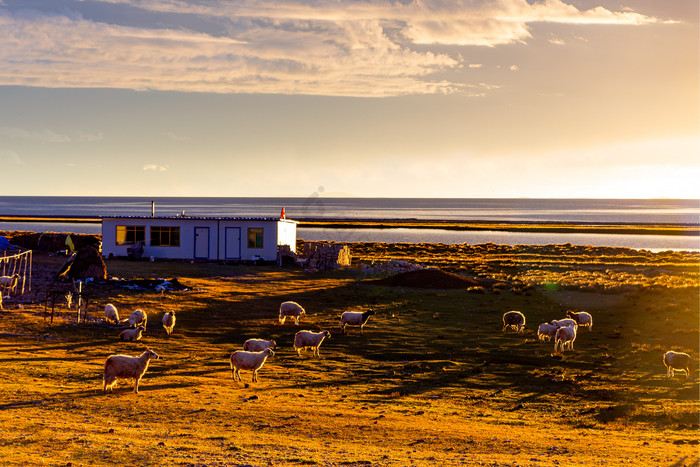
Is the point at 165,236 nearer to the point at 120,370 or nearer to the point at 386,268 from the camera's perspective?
the point at 386,268

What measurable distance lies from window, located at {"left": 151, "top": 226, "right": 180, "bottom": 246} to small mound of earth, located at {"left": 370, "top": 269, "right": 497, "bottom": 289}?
20637mm

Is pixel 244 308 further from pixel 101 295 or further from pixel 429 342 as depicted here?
pixel 429 342

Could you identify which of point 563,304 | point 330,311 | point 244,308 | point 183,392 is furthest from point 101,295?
point 563,304

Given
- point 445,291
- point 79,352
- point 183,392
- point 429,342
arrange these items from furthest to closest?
point 445,291 → point 429,342 → point 79,352 → point 183,392

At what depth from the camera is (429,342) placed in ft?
87.6

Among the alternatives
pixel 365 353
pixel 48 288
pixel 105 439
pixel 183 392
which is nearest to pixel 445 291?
pixel 365 353

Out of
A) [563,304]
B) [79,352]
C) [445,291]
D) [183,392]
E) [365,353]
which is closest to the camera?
[183,392]

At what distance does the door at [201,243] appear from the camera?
5788 centimetres

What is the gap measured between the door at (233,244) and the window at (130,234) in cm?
813

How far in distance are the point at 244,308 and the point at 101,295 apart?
769 cm

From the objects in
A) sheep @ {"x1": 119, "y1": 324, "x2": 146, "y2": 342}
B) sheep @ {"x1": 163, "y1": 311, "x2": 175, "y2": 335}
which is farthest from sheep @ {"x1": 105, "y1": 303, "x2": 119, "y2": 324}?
sheep @ {"x1": 119, "y1": 324, "x2": 146, "y2": 342}

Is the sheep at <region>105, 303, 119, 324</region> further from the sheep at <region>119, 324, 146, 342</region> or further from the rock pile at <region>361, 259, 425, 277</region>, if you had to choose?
the rock pile at <region>361, 259, 425, 277</region>

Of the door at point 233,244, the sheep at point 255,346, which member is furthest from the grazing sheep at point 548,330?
the door at point 233,244

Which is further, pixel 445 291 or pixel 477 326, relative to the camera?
pixel 445 291
